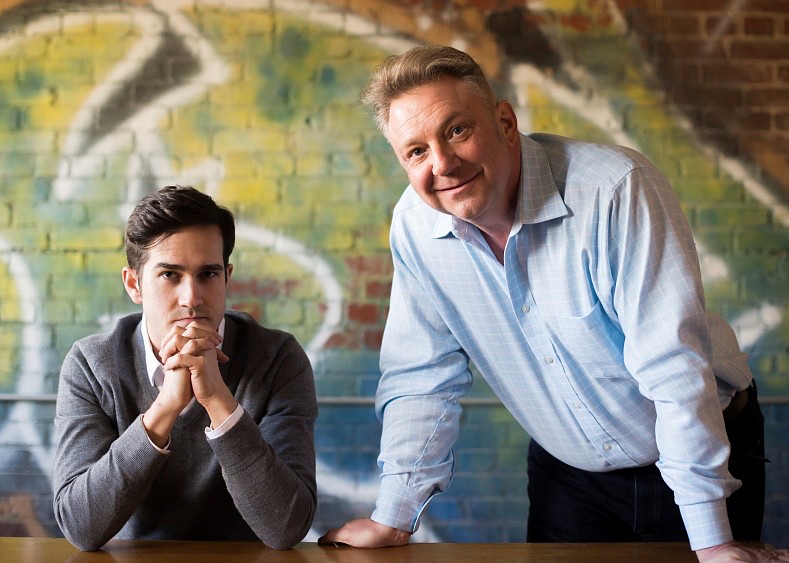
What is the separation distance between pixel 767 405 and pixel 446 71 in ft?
6.11

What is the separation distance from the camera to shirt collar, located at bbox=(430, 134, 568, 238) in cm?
151

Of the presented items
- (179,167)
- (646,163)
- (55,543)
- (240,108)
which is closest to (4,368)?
(179,167)

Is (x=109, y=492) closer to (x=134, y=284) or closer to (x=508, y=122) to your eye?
(x=134, y=284)

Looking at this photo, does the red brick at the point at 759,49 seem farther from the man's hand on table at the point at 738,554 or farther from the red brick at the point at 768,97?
the man's hand on table at the point at 738,554

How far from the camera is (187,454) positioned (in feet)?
5.70

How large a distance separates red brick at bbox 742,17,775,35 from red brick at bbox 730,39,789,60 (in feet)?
0.09

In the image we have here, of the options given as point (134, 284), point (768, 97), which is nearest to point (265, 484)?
point (134, 284)

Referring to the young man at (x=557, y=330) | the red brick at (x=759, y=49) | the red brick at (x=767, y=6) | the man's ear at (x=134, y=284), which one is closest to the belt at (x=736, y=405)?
the young man at (x=557, y=330)

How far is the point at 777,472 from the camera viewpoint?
9.03 ft

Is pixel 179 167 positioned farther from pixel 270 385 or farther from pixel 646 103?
pixel 646 103

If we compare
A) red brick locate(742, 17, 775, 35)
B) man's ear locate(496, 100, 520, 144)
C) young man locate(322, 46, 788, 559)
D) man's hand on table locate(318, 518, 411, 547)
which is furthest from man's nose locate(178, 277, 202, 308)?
red brick locate(742, 17, 775, 35)

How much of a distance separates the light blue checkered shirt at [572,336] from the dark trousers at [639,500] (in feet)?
0.18

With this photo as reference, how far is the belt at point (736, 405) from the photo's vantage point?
1664 millimetres

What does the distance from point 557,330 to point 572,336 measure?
3cm
